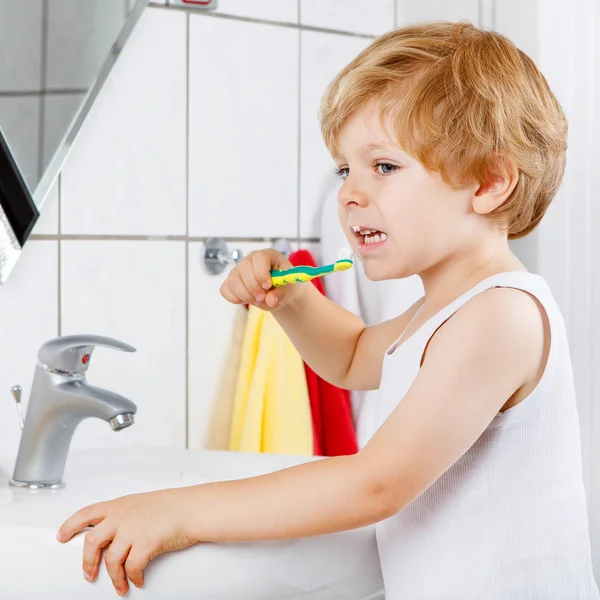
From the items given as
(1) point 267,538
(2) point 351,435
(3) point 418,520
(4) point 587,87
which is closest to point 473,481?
(3) point 418,520

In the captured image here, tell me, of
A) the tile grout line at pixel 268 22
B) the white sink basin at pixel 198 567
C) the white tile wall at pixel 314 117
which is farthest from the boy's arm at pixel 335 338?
the tile grout line at pixel 268 22

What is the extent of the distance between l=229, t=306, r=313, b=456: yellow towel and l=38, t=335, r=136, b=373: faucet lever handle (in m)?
0.34

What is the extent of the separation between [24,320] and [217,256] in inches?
11.4

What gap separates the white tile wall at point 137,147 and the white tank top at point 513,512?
546mm

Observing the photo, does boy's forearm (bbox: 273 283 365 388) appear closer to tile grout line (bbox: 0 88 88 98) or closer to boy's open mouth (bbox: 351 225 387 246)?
boy's open mouth (bbox: 351 225 387 246)

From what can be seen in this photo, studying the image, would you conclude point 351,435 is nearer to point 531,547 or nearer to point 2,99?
point 531,547

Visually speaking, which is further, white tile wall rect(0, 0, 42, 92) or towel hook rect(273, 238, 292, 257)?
towel hook rect(273, 238, 292, 257)

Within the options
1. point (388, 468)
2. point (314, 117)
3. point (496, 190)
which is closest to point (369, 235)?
point (496, 190)

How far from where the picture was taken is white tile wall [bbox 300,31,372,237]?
4.67 feet

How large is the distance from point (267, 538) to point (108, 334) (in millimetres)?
545

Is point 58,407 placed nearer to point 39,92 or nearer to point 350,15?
point 39,92

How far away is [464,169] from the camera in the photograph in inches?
34.3

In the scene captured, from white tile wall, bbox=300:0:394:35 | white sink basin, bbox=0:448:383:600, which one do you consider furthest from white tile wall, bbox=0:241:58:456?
white tile wall, bbox=300:0:394:35

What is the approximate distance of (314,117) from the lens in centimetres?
143
